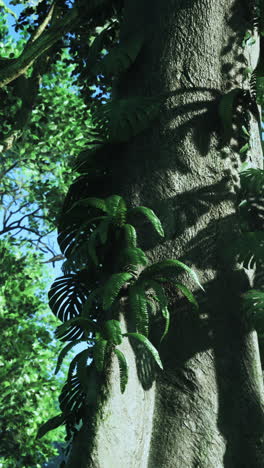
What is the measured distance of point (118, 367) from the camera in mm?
3027

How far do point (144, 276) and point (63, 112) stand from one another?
1204 cm

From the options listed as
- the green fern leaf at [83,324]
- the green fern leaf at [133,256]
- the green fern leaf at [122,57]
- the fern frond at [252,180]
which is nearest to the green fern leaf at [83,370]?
the green fern leaf at [83,324]

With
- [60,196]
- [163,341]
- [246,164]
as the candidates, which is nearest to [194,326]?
[163,341]

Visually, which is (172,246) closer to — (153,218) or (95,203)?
(153,218)

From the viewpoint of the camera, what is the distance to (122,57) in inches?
155

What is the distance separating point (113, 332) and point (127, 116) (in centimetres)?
129

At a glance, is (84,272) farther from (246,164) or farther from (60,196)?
(60,196)

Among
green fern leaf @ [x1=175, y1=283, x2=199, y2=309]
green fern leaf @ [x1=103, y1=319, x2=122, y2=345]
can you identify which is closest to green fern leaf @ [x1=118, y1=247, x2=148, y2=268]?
green fern leaf @ [x1=175, y1=283, x2=199, y2=309]

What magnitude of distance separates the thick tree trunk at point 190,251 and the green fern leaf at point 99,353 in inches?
3.9

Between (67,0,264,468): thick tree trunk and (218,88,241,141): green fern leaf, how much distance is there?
0.07 m

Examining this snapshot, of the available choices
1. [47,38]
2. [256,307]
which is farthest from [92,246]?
[47,38]

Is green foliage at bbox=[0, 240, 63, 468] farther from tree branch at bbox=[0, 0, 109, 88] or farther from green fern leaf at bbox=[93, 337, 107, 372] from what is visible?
green fern leaf at bbox=[93, 337, 107, 372]

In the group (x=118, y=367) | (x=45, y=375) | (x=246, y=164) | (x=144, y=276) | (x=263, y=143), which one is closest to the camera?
(x=118, y=367)

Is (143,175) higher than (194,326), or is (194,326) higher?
(143,175)
